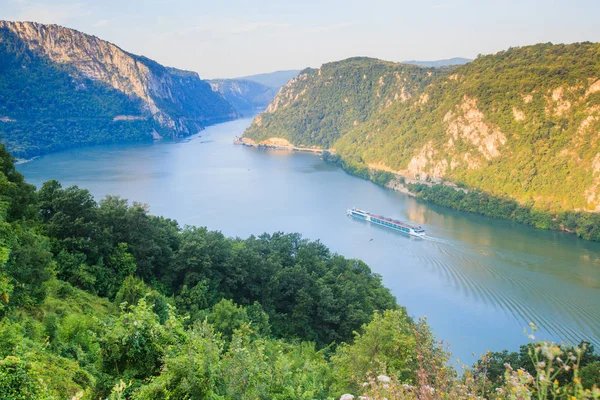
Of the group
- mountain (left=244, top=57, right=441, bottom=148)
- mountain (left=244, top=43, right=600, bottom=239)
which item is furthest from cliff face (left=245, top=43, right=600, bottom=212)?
mountain (left=244, top=57, right=441, bottom=148)

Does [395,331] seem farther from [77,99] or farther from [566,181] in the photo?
[77,99]

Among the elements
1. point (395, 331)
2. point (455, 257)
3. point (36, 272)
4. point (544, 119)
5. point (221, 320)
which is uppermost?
point (544, 119)

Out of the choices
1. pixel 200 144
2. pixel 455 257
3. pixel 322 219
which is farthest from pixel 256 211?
pixel 200 144

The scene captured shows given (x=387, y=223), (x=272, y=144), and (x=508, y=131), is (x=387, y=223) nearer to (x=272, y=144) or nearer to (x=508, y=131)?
(x=508, y=131)

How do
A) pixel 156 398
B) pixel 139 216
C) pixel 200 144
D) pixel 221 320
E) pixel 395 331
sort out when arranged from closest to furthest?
1. pixel 156 398
2. pixel 395 331
3. pixel 221 320
4. pixel 139 216
5. pixel 200 144

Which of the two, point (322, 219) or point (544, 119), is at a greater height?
point (544, 119)

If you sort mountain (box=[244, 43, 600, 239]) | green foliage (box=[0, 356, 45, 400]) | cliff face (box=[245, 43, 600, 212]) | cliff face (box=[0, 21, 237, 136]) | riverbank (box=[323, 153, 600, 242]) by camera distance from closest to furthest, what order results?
green foliage (box=[0, 356, 45, 400]) → riverbank (box=[323, 153, 600, 242]) → mountain (box=[244, 43, 600, 239]) → cliff face (box=[245, 43, 600, 212]) → cliff face (box=[0, 21, 237, 136])

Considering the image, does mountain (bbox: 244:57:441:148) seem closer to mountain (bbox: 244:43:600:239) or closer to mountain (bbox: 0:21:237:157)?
mountain (bbox: 244:43:600:239)
